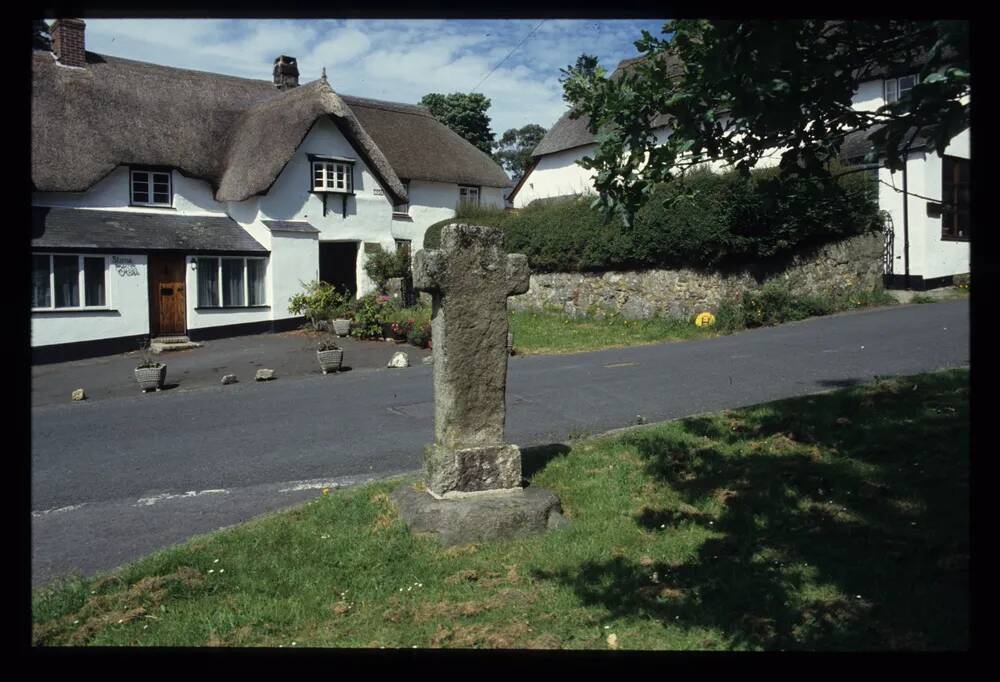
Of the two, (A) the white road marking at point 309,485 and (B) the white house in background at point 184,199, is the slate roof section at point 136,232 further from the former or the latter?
(A) the white road marking at point 309,485

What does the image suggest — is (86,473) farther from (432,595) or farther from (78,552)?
(432,595)

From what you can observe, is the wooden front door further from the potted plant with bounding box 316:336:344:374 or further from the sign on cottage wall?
the potted plant with bounding box 316:336:344:374

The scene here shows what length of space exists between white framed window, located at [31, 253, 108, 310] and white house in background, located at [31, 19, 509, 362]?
0.04 metres

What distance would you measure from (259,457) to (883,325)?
493 inches

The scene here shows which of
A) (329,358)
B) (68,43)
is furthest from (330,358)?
(68,43)

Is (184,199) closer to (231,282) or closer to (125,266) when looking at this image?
(231,282)

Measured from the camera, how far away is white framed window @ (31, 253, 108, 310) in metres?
19.7

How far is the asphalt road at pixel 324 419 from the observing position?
691cm

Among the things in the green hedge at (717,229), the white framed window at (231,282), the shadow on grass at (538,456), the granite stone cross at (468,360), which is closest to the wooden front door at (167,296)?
the white framed window at (231,282)

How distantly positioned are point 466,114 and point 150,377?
35.1 meters

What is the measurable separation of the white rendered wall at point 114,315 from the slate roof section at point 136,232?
21.9 inches

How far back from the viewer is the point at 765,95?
399 cm

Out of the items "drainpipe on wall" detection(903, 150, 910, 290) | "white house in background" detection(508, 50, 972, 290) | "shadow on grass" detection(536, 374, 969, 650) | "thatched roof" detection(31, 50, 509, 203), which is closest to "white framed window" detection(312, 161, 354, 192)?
"thatched roof" detection(31, 50, 509, 203)

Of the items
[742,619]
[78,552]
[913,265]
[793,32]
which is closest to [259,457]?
[78,552]
